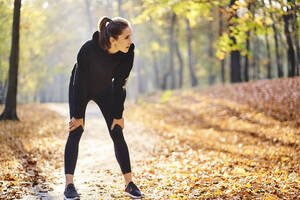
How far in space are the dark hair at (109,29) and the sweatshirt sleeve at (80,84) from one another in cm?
24

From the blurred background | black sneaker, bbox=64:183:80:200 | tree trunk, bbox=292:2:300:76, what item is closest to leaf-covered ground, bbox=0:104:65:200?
black sneaker, bbox=64:183:80:200

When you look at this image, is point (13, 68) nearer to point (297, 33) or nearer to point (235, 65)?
point (297, 33)

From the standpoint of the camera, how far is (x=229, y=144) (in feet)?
27.0

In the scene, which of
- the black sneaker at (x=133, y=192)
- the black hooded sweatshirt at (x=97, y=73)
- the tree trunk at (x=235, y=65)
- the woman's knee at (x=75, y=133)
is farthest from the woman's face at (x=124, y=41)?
the tree trunk at (x=235, y=65)

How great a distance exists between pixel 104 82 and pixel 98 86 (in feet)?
0.28

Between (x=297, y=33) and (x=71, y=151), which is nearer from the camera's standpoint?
(x=71, y=151)

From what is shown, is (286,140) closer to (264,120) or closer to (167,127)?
(264,120)

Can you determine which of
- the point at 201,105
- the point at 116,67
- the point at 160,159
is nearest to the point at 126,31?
the point at 116,67

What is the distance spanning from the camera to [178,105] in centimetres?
1555

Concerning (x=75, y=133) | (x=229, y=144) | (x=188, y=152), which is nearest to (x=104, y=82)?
(x=75, y=133)

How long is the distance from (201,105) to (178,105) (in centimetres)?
192

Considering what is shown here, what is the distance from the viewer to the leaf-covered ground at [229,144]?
13.3ft

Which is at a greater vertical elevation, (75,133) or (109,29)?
(109,29)

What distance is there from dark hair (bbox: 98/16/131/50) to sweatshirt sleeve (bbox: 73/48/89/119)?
0.24 metres
